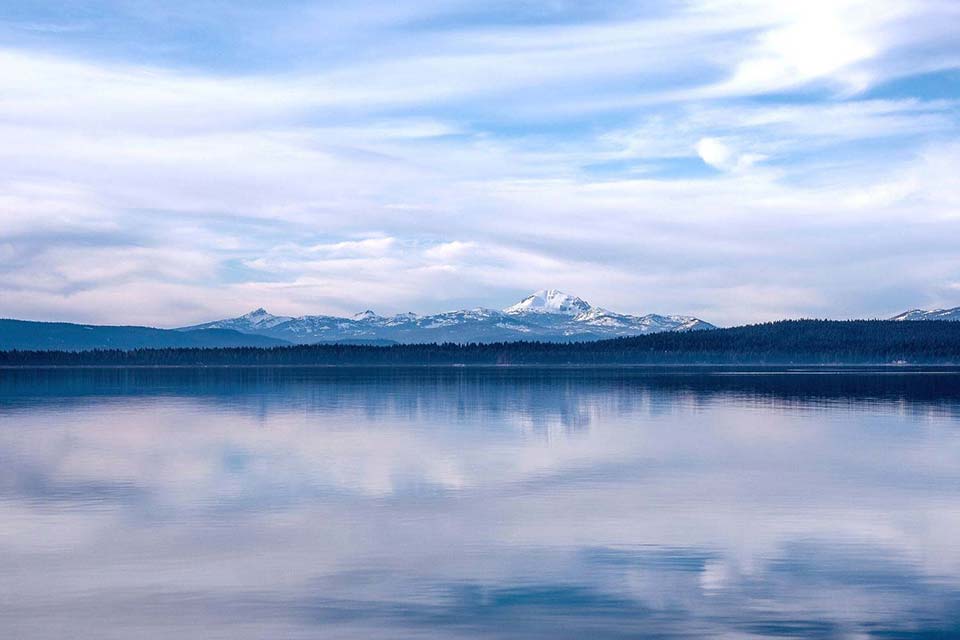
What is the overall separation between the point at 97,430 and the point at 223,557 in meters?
30.3

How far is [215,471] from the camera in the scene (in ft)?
104

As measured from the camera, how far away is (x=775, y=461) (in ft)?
113

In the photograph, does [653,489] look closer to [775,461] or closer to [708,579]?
[775,461]

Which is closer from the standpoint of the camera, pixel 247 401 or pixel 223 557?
pixel 223 557

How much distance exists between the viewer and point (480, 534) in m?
21.0

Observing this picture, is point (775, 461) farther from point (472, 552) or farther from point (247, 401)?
point (247, 401)

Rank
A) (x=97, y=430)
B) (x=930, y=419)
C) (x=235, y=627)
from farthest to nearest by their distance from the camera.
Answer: (x=930, y=419), (x=97, y=430), (x=235, y=627)

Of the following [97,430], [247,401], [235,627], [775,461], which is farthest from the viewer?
[247,401]

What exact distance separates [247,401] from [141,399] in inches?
378

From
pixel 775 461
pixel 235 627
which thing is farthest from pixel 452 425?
pixel 235 627

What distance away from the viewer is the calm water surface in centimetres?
1484

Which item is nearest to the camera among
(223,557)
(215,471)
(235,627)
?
(235,627)

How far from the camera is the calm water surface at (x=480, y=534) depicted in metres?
14.8

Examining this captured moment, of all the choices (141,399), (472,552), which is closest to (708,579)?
(472,552)
